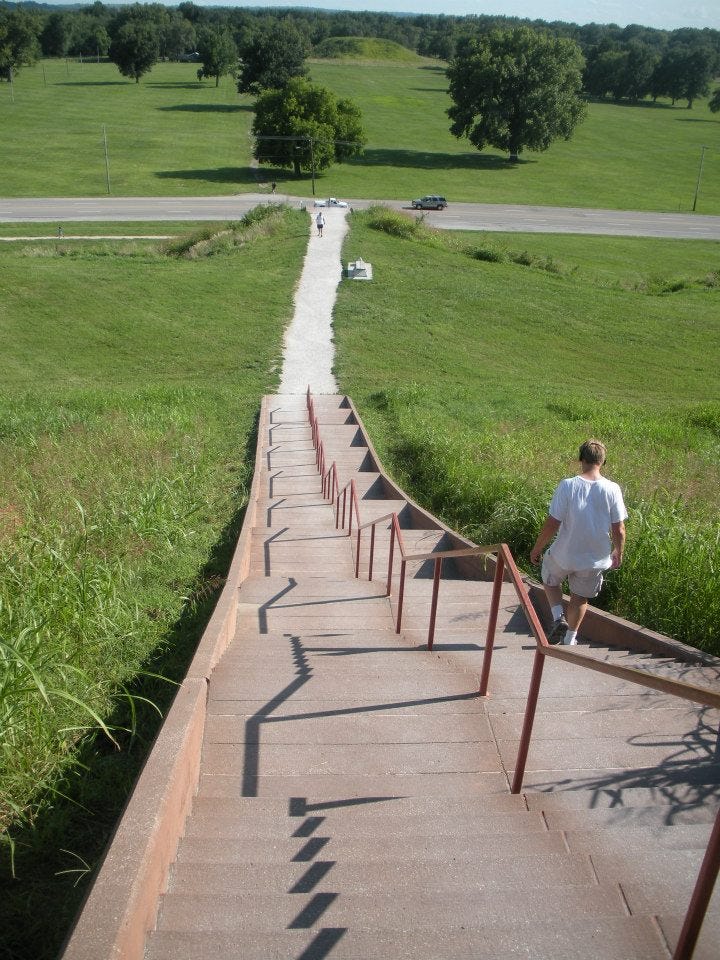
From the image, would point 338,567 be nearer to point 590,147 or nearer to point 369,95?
point 590,147

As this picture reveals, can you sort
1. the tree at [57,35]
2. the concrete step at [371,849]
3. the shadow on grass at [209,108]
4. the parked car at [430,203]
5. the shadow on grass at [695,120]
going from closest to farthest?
the concrete step at [371,849]
the parked car at [430,203]
the shadow on grass at [209,108]
the shadow on grass at [695,120]
the tree at [57,35]

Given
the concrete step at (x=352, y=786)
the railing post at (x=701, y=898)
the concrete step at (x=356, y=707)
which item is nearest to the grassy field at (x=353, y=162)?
the concrete step at (x=356, y=707)

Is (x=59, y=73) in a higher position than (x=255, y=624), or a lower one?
higher

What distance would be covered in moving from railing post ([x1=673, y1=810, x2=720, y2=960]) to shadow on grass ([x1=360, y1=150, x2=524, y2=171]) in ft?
231

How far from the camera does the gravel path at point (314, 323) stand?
19.6m

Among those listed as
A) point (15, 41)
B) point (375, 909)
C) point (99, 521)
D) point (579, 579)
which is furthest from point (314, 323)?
point (15, 41)

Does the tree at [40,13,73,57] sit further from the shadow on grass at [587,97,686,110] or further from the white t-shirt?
the white t-shirt

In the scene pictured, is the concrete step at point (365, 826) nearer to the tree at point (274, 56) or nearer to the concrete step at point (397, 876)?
the concrete step at point (397, 876)

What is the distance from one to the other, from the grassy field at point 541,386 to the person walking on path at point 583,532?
0.94 metres

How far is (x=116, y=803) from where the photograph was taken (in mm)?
4152

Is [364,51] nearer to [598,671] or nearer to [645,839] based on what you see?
[598,671]

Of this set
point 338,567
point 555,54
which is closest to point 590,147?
point 555,54

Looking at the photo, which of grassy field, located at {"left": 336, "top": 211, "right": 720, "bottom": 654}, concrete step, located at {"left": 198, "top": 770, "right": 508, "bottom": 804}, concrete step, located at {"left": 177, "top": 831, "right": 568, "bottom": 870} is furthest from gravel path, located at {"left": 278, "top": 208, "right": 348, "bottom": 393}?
concrete step, located at {"left": 177, "top": 831, "right": 568, "bottom": 870}

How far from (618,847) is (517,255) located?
114 feet
